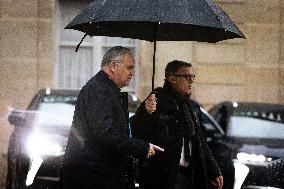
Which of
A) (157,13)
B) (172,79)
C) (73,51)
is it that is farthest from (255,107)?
(73,51)

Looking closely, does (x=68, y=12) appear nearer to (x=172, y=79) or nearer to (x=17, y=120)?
(x=17, y=120)

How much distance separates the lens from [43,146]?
7.45 meters

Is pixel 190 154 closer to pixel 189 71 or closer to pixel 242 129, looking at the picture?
pixel 189 71

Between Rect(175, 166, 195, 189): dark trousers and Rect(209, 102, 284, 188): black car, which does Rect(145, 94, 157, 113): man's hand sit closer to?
Rect(175, 166, 195, 189): dark trousers

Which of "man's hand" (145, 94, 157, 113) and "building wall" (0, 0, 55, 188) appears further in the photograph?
"building wall" (0, 0, 55, 188)

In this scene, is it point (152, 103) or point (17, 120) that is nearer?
point (152, 103)

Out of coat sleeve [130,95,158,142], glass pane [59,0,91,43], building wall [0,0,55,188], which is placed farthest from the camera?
glass pane [59,0,91,43]

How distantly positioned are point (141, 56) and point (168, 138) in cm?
948

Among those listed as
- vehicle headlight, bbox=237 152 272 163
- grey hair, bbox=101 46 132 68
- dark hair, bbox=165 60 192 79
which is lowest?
vehicle headlight, bbox=237 152 272 163

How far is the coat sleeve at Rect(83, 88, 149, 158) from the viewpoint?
13.3ft

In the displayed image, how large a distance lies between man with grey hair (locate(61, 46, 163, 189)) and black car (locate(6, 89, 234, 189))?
300cm

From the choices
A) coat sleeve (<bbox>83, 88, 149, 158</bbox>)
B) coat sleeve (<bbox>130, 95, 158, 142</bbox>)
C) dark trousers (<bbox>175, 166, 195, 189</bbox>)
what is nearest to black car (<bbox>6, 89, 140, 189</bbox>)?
dark trousers (<bbox>175, 166, 195, 189</bbox>)

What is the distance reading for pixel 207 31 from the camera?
18.4 feet

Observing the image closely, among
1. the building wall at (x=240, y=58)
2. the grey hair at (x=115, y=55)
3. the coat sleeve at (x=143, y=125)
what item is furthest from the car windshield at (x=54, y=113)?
the building wall at (x=240, y=58)
